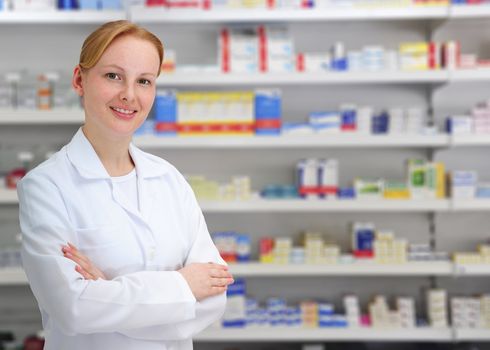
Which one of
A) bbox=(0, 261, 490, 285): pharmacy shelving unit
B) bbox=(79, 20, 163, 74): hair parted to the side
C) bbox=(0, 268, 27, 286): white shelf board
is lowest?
bbox=(0, 268, 27, 286): white shelf board

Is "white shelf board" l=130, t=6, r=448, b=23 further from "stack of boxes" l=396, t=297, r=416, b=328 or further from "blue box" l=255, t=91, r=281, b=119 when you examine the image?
"stack of boxes" l=396, t=297, r=416, b=328

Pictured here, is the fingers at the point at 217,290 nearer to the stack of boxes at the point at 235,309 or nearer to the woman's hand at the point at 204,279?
the woman's hand at the point at 204,279

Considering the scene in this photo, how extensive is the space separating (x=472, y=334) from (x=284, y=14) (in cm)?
223

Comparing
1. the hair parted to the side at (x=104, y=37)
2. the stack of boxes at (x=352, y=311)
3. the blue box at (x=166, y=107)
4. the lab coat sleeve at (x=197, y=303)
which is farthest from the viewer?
the stack of boxes at (x=352, y=311)

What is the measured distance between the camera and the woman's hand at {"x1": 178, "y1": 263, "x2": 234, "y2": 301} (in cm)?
150

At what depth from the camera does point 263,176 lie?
425cm

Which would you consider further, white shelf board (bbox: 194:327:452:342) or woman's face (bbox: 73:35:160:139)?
white shelf board (bbox: 194:327:452:342)

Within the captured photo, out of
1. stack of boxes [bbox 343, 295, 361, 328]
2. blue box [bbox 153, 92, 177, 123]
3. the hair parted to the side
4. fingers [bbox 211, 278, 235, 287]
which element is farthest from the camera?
stack of boxes [bbox 343, 295, 361, 328]

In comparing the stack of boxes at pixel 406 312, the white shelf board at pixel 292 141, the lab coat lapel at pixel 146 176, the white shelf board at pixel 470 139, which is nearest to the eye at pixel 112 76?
the lab coat lapel at pixel 146 176

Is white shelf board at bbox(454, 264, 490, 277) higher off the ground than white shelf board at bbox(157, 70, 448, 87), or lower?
lower

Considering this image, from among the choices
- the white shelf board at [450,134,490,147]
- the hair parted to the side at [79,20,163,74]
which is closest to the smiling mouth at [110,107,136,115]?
the hair parted to the side at [79,20,163,74]

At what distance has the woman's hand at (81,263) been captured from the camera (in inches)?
54.1

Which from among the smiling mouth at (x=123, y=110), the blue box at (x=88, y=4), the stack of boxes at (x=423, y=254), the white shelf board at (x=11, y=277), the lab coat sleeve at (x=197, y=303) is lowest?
the white shelf board at (x=11, y=277)

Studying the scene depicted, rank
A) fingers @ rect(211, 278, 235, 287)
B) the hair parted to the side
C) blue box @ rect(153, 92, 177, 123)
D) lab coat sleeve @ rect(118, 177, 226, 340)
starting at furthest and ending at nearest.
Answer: blue box @ rect(153, 92, 177, 123), fingers @ rect(211, 278, 235, 287), lab coat sleeve @ rect(118, 177, 226, 340), the hair parted to the side
